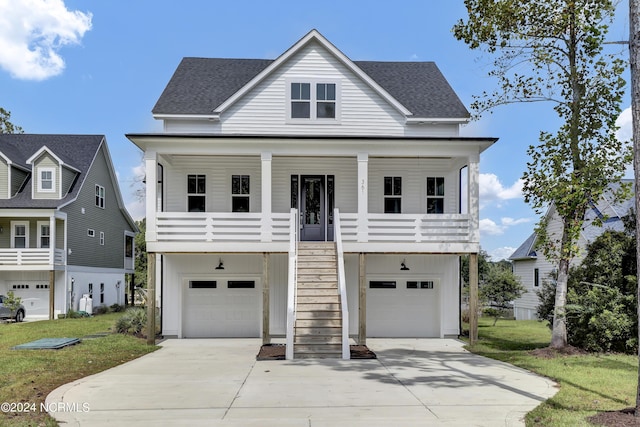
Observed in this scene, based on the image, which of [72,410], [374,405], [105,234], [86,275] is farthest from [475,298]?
[105,234]

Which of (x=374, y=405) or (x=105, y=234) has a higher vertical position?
(x=105, y=234)

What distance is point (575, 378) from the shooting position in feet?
32.9

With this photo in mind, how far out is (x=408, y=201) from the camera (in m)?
17.7

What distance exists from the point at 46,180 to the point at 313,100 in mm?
15767

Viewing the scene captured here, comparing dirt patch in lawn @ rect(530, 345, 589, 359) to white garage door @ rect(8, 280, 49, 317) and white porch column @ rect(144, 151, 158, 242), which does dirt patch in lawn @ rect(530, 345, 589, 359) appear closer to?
white porch column @ rect(144, 151, 158, 242)

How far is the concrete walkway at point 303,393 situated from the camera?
24.1ft

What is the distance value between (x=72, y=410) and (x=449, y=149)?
38.0 ft

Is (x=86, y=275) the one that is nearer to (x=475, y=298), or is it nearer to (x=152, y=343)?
(x=152, y=343)

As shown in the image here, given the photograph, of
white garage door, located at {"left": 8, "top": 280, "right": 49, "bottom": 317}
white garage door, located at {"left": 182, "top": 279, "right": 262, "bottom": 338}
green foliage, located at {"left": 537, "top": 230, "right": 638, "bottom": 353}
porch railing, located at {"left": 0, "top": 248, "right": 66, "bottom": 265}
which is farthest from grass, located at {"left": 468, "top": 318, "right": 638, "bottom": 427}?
white garage door, located at {"left": 8, "top": 280, "right": 49, "bottom": 317}

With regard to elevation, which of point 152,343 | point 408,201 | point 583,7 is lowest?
point 152,343

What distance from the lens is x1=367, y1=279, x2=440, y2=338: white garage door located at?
685 inches

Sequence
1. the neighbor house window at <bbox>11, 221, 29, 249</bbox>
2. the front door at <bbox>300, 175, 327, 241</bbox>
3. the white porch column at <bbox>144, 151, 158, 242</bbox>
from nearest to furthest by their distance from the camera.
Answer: the white porch column at <bbox>144, 151, 158, 242</bbox>, the front door at <bbox>300, 175, 327, 241</bbox>, the neighbor house window at <bbox>11, 221, 29, 249</bbox>

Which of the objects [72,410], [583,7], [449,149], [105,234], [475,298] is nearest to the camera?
[72,410]

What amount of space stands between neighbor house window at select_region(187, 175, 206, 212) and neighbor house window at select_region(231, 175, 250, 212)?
95 cm
